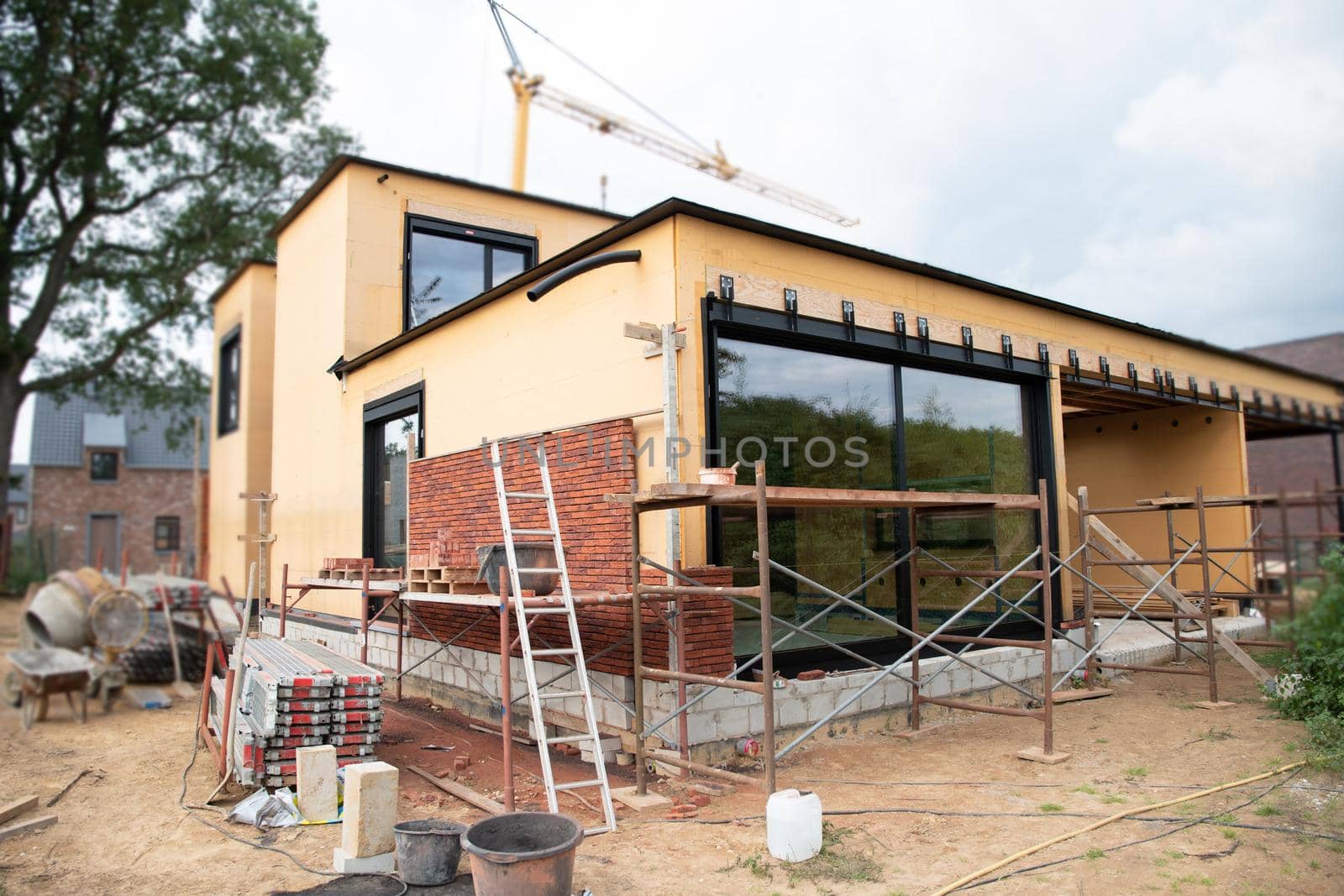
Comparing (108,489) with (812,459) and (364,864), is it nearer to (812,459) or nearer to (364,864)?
(812,459)

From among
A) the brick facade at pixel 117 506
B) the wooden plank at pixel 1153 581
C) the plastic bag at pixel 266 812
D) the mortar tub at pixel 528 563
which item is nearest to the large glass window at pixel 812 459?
the mortar tub at pixel 528 563

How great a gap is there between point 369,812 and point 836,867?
2729mm

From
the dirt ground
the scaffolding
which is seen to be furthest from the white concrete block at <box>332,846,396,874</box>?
the scaffolding

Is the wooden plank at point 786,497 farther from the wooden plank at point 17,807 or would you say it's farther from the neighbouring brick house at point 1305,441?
the neighbouring brick house at point 1305,441

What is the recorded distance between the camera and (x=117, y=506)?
38.3m

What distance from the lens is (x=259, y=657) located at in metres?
7.94

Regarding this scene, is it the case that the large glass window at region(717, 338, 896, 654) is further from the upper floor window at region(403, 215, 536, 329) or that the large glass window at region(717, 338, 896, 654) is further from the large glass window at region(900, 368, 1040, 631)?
the upper floor window at region(403, 215, 536, 329)

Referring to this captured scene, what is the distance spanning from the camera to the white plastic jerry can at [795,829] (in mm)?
4863

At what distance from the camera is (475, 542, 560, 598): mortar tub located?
688 cm

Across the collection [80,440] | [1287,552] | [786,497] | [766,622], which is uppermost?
[80,440]

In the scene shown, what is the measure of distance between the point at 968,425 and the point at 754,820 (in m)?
5.53

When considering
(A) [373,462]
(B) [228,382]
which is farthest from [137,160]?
(A) [373,462]

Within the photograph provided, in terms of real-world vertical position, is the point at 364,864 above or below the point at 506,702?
below

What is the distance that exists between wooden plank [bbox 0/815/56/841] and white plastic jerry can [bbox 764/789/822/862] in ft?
17.1
